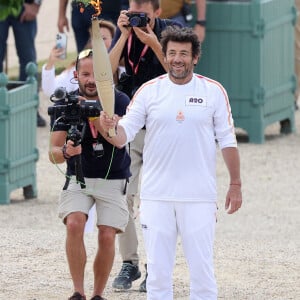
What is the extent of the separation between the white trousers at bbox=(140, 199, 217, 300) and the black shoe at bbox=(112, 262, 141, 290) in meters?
1.34

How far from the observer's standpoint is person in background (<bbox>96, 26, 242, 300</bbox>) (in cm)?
721

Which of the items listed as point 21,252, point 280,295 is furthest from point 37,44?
point 280,295

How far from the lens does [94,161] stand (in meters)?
8.02

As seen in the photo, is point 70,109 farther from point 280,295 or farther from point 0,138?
point 0,138

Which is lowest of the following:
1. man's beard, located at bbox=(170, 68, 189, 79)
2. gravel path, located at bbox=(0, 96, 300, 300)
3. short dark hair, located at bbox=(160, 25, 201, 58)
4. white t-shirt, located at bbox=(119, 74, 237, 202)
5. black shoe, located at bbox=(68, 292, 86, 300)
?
gravel path, located at bbox=(0, 96, 300, 300)

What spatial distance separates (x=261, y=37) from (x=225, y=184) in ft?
7.72

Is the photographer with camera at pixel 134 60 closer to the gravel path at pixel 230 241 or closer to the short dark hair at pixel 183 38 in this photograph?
the gravel path at pixel 230 241

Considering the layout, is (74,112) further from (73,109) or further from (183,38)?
(183,38)

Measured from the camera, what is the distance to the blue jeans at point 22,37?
15.4m

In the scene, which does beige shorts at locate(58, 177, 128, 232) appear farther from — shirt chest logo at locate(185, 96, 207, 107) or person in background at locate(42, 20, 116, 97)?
person in background at locate(42, 20, 116, 97)

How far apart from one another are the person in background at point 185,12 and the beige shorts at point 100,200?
6.43 meters

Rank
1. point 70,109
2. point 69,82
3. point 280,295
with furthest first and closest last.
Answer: point 69,82, point 280,295, point 70,109

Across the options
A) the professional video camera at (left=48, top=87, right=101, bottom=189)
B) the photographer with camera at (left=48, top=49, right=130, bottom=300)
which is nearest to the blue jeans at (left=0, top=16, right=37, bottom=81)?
the photographer with camera at (left=48, top=49, right=130, bottom=300)

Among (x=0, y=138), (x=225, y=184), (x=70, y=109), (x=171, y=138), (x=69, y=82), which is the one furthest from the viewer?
(x=225, y=184)
